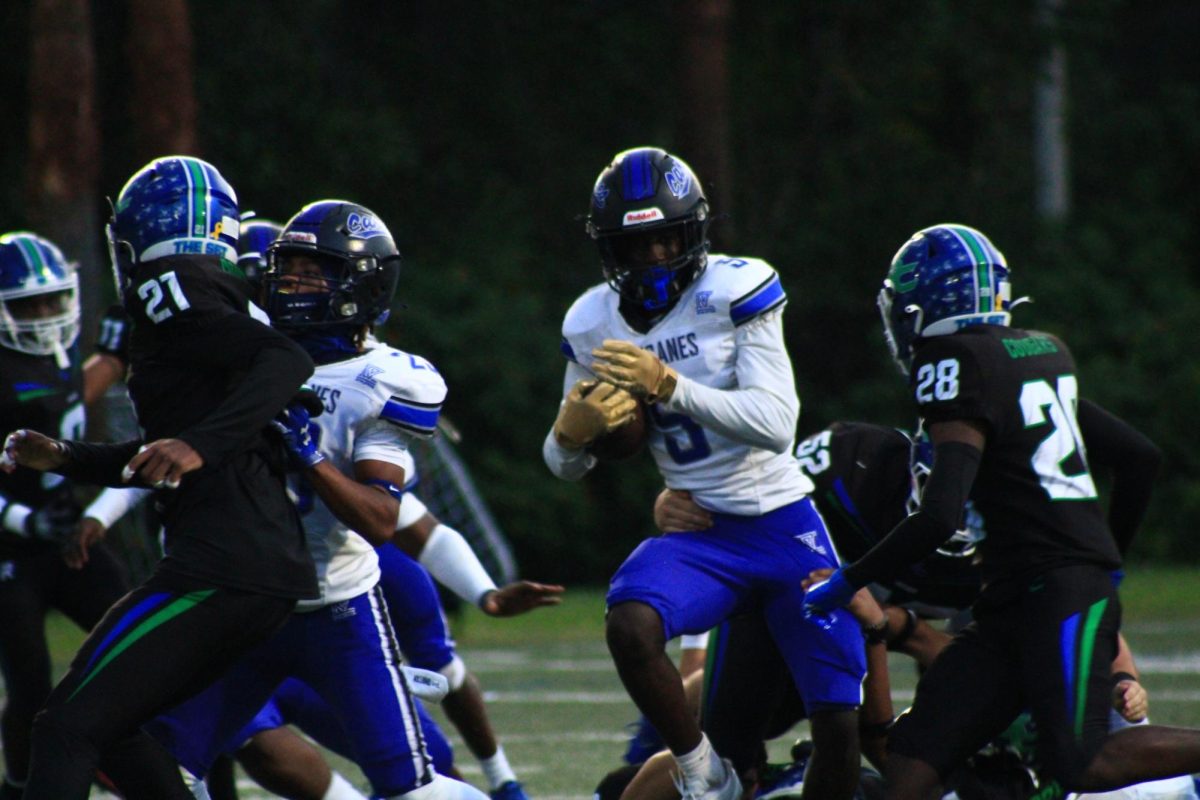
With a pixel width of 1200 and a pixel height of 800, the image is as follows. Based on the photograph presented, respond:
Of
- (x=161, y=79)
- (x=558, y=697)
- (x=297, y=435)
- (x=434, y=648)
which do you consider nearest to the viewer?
(x=297, y=435)

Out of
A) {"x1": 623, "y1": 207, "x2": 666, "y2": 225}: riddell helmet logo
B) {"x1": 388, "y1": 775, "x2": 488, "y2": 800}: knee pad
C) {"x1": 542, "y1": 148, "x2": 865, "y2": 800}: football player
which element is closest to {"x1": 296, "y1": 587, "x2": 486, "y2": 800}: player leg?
{"x1": 388, "y1": 775, "x2": 488, "y2": 800}: knee pad

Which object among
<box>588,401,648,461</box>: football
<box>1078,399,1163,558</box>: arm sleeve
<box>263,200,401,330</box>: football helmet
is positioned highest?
<box>263,200,401,330</box>: football helmet

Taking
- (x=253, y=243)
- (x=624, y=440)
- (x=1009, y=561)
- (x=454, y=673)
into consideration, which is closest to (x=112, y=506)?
(x=253, y=243)

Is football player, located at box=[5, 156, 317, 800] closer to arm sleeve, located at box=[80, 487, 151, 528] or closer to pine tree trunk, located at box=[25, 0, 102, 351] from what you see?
arm sleeve, located at box=[80, 487, 151, 528]

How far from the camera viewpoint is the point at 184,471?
3938 mm

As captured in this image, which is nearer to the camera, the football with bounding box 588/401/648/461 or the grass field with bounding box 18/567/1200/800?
the football with bounding box 588/401/648/461

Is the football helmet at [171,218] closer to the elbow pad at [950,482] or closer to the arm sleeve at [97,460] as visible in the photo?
the arm sleeve at [97,460]

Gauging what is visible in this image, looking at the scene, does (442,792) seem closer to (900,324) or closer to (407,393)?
(407,393)

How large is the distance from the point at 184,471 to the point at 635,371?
125cm

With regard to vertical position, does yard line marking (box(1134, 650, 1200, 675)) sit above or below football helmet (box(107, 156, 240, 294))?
below

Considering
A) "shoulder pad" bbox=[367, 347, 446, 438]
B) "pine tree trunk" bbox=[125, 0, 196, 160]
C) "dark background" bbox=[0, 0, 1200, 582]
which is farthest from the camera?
"dark background" bbox=[0, 0, 1200, 582]

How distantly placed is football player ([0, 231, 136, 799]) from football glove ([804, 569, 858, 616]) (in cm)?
245

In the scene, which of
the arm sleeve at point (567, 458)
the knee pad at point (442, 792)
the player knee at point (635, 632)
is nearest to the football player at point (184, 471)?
the knee pad at point (442, 792)

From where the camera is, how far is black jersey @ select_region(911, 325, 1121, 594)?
4500 millimetres
